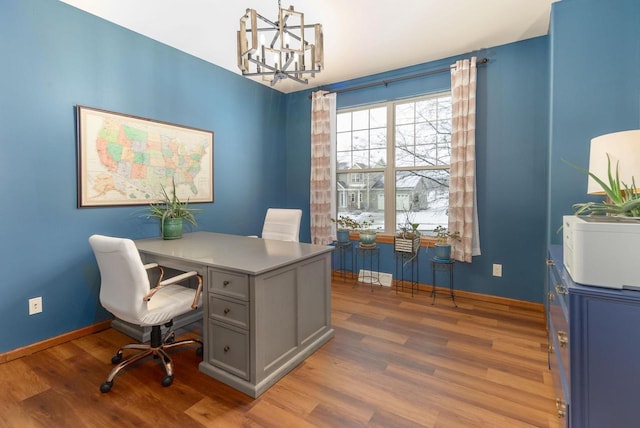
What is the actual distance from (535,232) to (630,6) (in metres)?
1.85

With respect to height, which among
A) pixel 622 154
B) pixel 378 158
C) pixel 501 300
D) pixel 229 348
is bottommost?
pixel 501 300

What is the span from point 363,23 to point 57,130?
2630 mm

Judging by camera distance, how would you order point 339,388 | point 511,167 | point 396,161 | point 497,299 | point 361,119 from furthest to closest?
point 361,119, point 396,161, point 497,299, point 511,167, point 339,388

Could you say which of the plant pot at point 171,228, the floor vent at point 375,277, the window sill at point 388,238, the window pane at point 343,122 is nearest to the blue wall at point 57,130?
the plant pot at point 171,228

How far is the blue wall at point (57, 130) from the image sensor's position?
6.87ft

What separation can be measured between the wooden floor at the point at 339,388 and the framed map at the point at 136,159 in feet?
4.02

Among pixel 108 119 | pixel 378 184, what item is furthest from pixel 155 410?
pixel 378 184

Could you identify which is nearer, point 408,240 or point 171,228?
point 171,228

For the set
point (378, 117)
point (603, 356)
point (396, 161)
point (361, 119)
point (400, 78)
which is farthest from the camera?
point (361, 119)

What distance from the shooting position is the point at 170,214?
110 inches

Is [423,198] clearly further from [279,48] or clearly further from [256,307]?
[256,307]

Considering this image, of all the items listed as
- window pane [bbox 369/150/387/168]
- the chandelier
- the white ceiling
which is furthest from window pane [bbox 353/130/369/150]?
the chandelier

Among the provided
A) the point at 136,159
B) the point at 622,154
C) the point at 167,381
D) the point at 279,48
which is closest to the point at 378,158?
the point at 279,48

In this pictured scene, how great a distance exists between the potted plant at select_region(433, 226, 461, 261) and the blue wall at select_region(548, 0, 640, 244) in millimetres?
886
